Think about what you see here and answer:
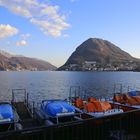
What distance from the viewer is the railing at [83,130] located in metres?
11.5

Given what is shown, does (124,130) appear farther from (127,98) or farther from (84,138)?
(127,98)

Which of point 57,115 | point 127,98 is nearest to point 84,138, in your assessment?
point 57,115

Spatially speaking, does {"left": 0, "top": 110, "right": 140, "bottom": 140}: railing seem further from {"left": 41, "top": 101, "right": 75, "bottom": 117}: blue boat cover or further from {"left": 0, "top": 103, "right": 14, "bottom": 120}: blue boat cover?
{"left": 0, "top": 103, "right": 14, "bottom": 120}: blue boat cover

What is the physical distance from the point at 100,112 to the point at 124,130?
4.93m

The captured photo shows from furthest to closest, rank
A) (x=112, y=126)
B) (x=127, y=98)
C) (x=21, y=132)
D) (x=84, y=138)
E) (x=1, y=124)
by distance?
(x=127, y=98), (x=1, y=124), (x=112, y=126), (x=84, y=138), (x=21, y=132)

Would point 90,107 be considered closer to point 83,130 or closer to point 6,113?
point 6,113

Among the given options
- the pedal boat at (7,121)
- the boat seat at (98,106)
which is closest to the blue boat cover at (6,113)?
the pedal boat at (7,121)

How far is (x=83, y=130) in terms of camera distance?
14.2 meters

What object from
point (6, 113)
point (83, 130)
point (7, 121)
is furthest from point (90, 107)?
point (83, 130)

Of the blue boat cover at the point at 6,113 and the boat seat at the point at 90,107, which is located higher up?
the blue boat cover at the point at 6,113

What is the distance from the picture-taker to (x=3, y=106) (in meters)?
20.6

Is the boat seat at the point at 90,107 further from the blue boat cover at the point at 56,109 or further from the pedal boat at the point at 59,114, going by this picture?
the blue boat cover at the point at 56,109

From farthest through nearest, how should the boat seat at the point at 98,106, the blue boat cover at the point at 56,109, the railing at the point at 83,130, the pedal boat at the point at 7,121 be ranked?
the boat seat at the point at 98,106, the blue boat cover at the point at 56,109, the pedal boat at the point at 7,121, the railing at the point at 83,130

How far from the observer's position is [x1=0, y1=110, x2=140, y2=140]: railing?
11539 millimetres
